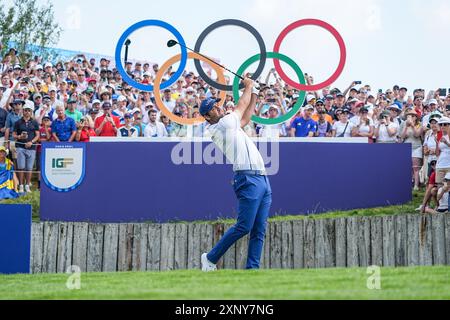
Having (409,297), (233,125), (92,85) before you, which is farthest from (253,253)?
(92,85)

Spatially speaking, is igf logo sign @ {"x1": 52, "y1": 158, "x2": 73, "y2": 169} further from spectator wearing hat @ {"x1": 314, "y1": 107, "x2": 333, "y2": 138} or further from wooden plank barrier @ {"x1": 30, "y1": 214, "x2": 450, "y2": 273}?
spectator wearing hat @ {"x1": 314, "y1": 107, "x2": 333, "y2": 138}

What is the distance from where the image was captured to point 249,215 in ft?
35.0

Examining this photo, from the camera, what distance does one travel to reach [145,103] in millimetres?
20156

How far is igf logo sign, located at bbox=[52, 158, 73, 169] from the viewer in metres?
18.0

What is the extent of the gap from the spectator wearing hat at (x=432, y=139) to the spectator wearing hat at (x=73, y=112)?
7381 mm

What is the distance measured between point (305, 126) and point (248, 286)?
10508mm

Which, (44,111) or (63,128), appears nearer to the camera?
(63,128)

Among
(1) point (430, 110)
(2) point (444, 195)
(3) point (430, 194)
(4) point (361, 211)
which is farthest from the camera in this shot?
(1) point (430, 110)

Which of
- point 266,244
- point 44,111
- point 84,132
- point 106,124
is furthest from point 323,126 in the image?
point 44,111

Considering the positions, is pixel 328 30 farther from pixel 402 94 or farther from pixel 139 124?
pixel 139 124

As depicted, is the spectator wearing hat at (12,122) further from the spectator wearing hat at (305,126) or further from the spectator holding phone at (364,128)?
the spectator holding phone at (364,128)

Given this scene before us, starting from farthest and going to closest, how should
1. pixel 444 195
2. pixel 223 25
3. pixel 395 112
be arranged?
pixel 395 112, pixel 223 25, pixel 444 195

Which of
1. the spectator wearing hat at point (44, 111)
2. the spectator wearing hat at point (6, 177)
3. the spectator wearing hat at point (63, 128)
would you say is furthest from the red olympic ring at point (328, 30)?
the spectator wearing hat at point (6, 177)

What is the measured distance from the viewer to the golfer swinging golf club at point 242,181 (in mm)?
10680
